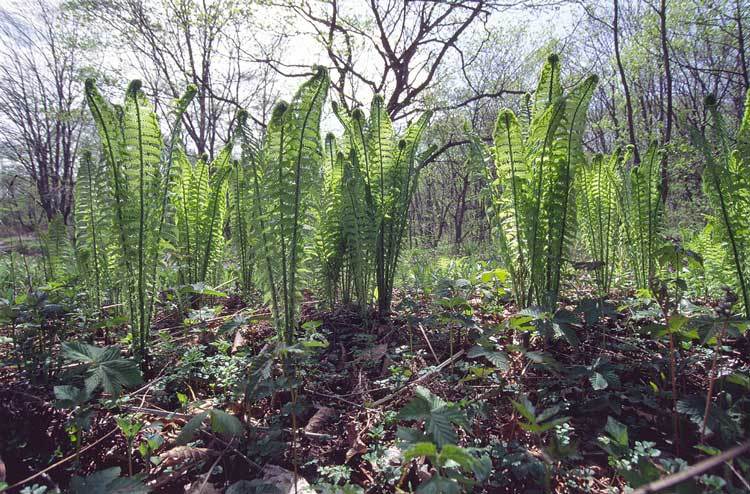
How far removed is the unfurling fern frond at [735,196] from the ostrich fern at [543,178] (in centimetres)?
60

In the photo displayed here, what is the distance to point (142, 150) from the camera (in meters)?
1.61

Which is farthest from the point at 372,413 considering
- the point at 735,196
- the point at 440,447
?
the point at 735,196

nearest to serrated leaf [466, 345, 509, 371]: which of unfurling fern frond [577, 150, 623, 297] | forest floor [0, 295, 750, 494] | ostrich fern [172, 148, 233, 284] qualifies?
forest floor [0, 295, 750, 494]

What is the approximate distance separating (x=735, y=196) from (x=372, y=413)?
6.10ft

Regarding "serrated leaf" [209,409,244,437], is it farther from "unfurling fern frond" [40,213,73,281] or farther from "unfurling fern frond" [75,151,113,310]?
"unfurling fern frond" [40,213,73,281]

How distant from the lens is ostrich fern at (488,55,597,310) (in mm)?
1587

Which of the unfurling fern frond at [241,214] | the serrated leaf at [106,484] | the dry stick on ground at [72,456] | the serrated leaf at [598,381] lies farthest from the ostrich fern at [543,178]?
the dry stick on ground at [72,456]

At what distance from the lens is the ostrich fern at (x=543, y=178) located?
1587 mm

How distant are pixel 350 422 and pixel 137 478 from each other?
66 centimetres

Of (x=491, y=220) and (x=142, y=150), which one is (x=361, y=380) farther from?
(x=142, y=150)

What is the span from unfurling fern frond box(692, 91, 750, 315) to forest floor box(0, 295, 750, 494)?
39 centimetres

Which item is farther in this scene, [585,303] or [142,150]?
[142,150]

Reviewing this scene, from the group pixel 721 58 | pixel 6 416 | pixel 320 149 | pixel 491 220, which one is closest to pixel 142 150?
pixel 320 149

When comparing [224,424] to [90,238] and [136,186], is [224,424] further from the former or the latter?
[90,238]
